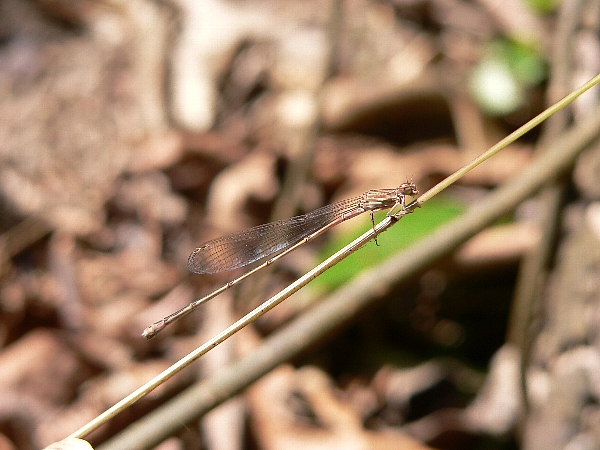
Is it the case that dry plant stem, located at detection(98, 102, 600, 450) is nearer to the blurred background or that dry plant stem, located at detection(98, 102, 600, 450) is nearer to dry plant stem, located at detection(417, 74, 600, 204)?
A: the blurred background

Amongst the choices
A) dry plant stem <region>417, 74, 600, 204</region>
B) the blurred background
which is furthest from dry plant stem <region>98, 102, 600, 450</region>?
dry plant stem <region>417, 74, 600, 204</region>

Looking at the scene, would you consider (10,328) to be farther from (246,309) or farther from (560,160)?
(560,160)

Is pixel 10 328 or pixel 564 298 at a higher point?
pixel 10 328

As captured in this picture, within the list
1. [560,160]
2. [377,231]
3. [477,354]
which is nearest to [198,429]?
[377,231]

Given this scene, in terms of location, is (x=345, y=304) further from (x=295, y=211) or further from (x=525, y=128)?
(x=295, y=211)

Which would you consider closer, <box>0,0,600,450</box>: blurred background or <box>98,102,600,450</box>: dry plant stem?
<box>98,102,600,450</box>: dry plant stem

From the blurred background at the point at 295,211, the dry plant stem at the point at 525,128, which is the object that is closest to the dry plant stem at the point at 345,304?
the blurred background at the point at 295,211

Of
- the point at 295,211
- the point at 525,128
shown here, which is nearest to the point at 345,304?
the point at 525,128
